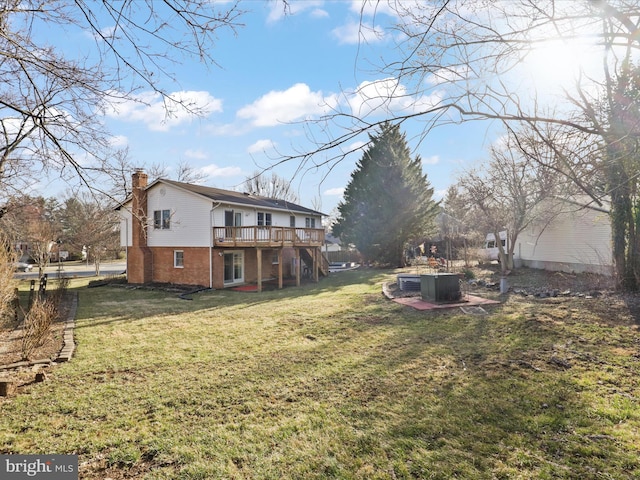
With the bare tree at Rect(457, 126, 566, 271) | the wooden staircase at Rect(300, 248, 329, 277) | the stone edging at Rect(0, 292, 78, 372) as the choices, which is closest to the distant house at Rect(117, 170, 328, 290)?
the wooden staircase at Rect(300, 248, 329, 277)

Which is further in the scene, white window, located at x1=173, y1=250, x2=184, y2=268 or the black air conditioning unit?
white window, located at x1=173, y1=250, x2=184, y2=268

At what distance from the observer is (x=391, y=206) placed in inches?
1053

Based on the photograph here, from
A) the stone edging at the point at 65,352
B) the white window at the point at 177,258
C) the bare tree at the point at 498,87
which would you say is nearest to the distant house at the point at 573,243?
the bare tree at the point at 498,87

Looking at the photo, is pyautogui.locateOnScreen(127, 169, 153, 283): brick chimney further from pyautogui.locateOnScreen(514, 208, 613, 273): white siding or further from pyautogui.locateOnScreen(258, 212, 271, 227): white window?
pyautogui.locateOnScreen(514, 208, 613, 273): white siding

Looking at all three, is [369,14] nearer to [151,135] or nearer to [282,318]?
[151,135]

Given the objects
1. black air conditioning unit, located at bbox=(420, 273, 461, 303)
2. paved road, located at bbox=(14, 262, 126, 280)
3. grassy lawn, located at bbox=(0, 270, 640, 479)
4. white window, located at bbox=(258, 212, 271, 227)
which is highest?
white window, located at bbox=(258, 212, 271, 227)

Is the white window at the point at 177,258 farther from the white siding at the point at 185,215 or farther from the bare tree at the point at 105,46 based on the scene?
the bare tree at the point at 105,46

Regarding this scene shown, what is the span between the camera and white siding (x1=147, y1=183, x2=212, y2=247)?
17.8m

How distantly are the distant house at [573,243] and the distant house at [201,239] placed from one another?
13385mm

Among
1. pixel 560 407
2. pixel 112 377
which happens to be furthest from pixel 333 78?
pixel 112 377

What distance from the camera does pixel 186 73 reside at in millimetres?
3551

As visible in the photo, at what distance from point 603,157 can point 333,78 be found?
304 cm

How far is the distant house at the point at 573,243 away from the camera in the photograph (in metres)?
15.6

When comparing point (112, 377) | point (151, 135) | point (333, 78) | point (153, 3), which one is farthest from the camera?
point (112, 377)
